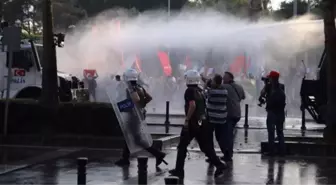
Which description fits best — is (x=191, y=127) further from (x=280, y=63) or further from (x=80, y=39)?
(x=280, y=63)

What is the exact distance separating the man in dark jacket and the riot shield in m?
2.89

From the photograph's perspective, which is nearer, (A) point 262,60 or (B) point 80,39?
(B) point 80,39

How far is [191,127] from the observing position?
1223 centimetres

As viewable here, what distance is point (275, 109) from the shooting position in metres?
15.1

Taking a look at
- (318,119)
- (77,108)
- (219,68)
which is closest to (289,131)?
(318,119)

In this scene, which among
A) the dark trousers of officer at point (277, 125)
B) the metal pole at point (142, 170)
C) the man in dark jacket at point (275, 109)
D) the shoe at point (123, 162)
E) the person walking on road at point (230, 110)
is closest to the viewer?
the metal pole at point (142, 170)

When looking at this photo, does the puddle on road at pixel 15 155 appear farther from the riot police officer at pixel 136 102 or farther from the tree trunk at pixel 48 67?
the riot police officer at pixel 136 102

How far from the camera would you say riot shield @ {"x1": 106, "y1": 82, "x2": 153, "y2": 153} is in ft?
44.1

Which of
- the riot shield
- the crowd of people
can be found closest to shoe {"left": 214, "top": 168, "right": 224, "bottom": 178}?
the crowd of people

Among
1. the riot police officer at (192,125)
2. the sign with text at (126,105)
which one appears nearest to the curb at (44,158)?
the sign with text at (126,105)

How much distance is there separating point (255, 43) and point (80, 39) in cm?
874

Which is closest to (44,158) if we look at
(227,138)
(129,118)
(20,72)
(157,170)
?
(129,118)

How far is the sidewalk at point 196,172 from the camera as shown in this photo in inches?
476

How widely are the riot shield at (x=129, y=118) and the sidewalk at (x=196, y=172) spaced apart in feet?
1.53
